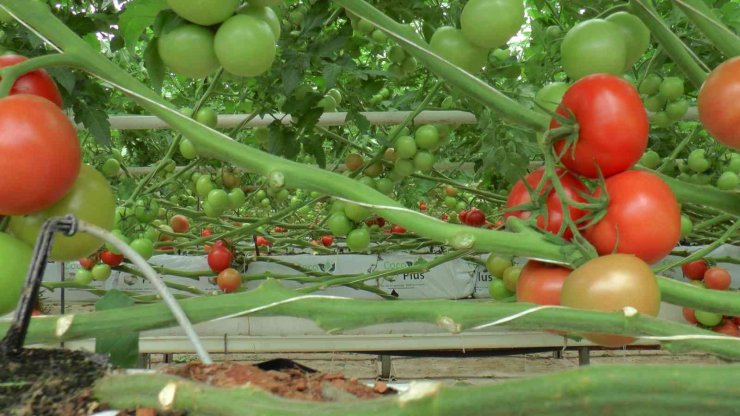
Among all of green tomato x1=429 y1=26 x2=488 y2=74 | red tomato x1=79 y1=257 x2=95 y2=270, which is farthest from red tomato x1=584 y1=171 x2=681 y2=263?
red tomato x1=79 y1=257 x2=95 y2=270

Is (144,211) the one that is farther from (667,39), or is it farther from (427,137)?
(667,39)

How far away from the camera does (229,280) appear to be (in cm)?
249

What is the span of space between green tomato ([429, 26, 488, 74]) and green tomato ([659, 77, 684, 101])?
68 cm

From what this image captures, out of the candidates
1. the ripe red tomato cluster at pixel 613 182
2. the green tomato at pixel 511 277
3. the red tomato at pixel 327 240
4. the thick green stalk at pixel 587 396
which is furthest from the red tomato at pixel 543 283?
the red tomato at pixel 327 240

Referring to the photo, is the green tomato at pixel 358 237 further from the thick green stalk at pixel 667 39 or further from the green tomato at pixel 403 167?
the thick green stalk at pixel 667 39

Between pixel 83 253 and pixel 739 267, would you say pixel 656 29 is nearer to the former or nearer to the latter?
pixel 83 253

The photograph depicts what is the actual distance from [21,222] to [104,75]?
5.6 inches

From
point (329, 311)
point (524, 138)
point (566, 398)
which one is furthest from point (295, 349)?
point (566, 398)

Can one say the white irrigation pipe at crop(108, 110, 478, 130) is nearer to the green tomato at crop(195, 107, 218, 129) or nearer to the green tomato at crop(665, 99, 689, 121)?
the green tomato at crop(195, 107, 218, 129)

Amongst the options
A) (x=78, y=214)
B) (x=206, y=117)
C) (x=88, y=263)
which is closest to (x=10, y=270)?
(x=78, y=214)

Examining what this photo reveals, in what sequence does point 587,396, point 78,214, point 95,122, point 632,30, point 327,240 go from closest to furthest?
point 587,396 → point 78,214 → point 632,30 → point 95,122 → point 327,240

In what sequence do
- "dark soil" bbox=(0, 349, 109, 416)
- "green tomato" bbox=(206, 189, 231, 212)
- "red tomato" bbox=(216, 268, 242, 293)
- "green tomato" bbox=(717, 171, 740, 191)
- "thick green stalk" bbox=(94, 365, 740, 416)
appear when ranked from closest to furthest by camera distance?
1. "thick green stalk" bbox=(94, 365, 740, 416)
2. "dark soil" bbox=(0, 349, 109, 416)
3. "green tomato" bbox=(717, 171, 740, 191)
4. "green tomato" bbox=(206, 189, 231, 212)
5. "red tomato" bbox=(216, 268, 242, 293)

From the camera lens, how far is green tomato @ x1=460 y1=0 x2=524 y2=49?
721 millimetres

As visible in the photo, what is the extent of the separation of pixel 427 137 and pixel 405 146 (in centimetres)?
6
